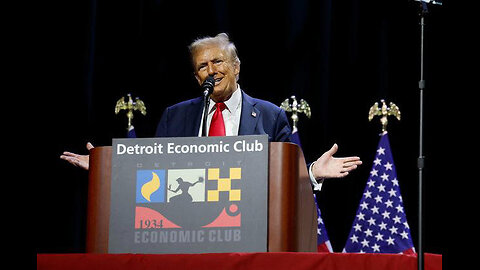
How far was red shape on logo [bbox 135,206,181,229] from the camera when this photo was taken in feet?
7.55

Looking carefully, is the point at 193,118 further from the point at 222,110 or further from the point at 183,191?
the point at 183,191

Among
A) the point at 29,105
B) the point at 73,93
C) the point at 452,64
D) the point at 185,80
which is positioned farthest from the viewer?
the point at 185,80

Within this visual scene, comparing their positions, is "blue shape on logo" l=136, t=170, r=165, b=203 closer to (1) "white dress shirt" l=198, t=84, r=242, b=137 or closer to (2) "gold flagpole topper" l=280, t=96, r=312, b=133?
(1) "white dress shirt" l=198, t=84, r=242, b=137

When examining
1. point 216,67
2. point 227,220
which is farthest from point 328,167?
point 216,67

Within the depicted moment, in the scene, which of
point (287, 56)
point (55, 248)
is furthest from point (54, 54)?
point (287, 56)

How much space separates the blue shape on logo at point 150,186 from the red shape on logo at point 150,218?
0.03m

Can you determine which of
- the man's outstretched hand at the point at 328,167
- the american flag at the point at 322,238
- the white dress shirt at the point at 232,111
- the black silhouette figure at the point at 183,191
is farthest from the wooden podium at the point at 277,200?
the american flag at the point at 322,238

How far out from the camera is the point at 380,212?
4.81 metres

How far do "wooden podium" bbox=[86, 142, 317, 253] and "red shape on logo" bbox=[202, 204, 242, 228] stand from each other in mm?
98

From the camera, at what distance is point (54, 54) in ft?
15.8

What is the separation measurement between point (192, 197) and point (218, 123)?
3.91 ft

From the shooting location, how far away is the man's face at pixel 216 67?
3572mm

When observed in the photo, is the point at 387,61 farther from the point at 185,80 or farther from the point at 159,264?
the point at 159,264

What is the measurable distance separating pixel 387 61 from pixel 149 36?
1612mm
